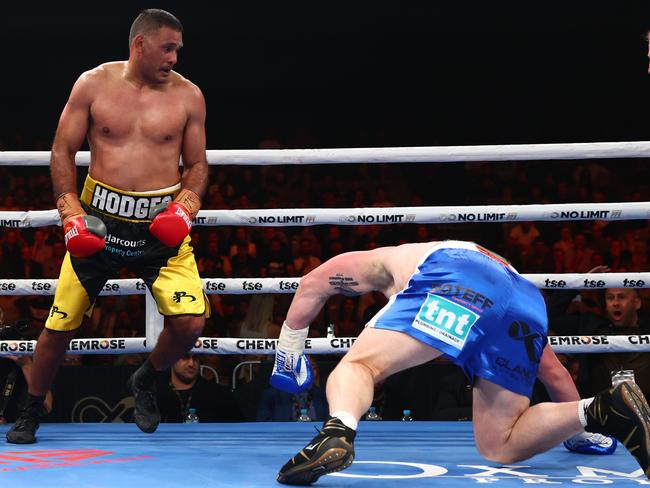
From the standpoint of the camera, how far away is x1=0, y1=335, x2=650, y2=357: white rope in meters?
3.61

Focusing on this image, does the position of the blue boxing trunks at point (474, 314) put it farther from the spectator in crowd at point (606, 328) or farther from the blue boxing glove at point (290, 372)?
the spectator in crowd at point (606, 328)

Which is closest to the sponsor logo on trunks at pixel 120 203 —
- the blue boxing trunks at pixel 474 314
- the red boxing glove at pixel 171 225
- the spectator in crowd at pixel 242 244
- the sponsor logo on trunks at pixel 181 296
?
the red boxing glove at pixel 171 225

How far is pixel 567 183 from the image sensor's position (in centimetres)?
780

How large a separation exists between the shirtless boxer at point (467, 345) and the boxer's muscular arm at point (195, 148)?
0.82 meters

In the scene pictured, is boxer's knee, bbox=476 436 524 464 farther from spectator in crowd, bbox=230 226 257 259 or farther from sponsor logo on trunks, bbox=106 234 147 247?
spectator in crowd, bbox=230 226 257 259


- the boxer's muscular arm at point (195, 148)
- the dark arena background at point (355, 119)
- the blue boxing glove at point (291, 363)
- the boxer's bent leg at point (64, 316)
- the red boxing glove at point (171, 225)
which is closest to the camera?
A: the blue boxing glove at point (291, 363)

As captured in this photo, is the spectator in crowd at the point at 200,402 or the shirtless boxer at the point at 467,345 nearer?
the shirtless boxer at the point at 467,345

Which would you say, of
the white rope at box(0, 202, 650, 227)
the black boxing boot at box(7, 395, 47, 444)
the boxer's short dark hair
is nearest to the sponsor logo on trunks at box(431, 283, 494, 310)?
the white rope at box(0, 202, 650, 227)

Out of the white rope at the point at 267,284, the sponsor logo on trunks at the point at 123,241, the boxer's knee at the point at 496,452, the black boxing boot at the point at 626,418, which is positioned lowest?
the boxer's knee at the point at 496,452

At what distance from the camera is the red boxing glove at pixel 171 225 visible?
3.09m

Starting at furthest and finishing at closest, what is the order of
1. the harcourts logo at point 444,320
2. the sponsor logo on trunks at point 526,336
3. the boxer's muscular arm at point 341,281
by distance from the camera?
the boxer's muscular arm at point 341,281 → the sponsor logo on trunks at point 526,336 → the harcourts logo at point 444,320

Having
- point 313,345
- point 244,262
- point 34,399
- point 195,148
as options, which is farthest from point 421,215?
point 244,262

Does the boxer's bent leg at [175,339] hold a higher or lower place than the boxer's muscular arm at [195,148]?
lower

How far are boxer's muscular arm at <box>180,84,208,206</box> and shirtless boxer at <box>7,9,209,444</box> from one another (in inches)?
0.4
